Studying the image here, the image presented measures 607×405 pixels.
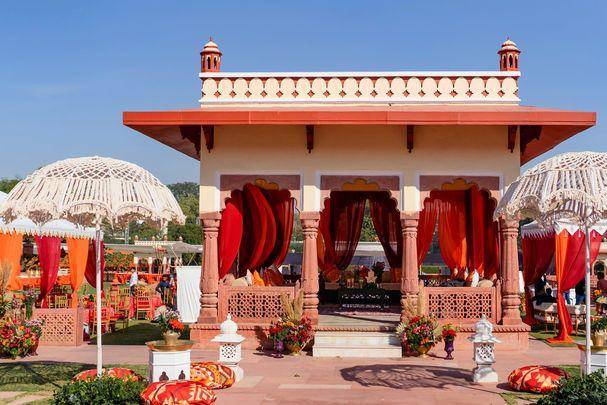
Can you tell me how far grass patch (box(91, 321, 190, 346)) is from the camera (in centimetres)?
1452

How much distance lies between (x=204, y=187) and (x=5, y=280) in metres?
5.00

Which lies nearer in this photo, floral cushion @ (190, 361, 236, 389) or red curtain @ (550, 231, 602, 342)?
floral cushion @ (190, 361, 236, 389)

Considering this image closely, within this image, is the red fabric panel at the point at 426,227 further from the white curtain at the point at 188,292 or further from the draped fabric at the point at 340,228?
the white curtain at the point at 188,292

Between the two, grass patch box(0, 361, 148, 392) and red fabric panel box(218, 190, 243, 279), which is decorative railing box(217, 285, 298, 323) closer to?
red fabric panel box(218, 190, 243, 279)

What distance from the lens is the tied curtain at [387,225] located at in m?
18.5

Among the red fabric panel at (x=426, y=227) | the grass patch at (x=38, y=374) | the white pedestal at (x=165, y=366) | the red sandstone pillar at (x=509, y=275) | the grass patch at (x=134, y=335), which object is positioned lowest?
the grass patch at (x=134, y=335)

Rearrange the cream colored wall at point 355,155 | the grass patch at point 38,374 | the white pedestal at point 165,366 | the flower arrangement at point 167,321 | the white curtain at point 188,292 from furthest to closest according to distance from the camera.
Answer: the white curtain at point 188,292 → the cream colored wall at point 355,155 → the flower arrangement at point 167,321 → the grass patch at point 38,374 → the white pedestal at point 165,366

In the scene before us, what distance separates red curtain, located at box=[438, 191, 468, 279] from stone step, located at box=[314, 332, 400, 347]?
453 centimetres

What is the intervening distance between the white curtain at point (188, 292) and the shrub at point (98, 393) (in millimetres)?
11085

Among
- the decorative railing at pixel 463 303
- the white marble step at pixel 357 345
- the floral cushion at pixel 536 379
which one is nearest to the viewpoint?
the floral cushion at pixel 536 379

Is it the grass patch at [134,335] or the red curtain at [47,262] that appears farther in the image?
the red curtain at [47,262]

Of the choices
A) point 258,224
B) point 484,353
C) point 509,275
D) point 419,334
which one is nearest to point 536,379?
point 484,353

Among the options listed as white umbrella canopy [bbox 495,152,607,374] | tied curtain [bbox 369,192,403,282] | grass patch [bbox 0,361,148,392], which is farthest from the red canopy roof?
tied curtain [bbox 369,192,403,282]

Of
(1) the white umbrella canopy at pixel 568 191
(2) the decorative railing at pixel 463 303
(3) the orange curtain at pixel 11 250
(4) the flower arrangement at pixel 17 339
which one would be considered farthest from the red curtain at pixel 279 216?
(1) the white umbrella canopy at pixel 568 191
